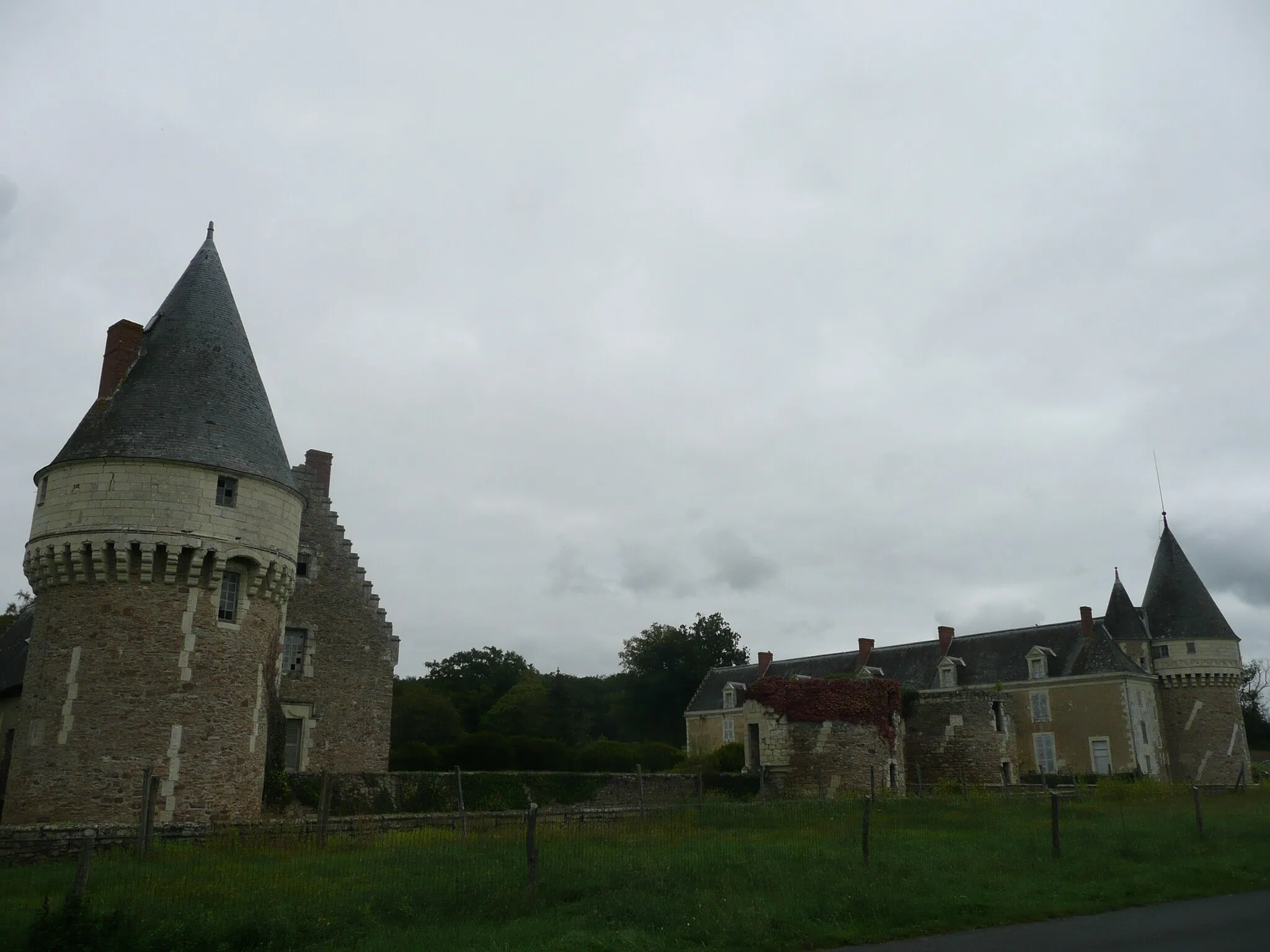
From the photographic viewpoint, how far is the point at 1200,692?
42625 mm

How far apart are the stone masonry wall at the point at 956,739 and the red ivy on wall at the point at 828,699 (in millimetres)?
4429

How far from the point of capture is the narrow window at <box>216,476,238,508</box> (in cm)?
1888

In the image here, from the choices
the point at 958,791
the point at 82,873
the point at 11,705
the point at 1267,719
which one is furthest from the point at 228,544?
the point at 1267,719

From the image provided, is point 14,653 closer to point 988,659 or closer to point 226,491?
point 226,491

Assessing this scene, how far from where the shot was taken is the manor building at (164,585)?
17.2m

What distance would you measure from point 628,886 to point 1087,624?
39.4 meters

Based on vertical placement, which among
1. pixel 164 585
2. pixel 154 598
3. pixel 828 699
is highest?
pixel 164 585

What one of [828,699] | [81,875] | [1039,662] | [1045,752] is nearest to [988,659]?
[1039,662]

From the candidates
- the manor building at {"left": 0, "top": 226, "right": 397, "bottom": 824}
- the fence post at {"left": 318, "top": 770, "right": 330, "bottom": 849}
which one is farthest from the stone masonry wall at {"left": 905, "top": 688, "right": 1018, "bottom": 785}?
the fence post at {"left": 318, "top": 770, "right": 330, "bottom": 849}

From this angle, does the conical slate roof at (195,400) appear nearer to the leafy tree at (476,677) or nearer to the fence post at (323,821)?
the fence post at (323,821)

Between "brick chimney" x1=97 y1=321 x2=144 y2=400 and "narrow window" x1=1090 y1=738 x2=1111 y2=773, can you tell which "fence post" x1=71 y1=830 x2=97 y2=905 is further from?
"narrow window" x1=1090 y1=738 x2=1111 y2=773

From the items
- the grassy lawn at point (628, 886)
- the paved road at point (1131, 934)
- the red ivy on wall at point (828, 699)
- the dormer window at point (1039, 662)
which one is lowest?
the paved road at point (1131, 934)

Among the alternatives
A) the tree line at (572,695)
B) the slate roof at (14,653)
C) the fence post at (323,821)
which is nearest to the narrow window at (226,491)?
the fence post at (323,821)

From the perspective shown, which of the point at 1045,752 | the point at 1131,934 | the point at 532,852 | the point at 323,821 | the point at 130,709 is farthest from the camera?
the point at 1045,752
